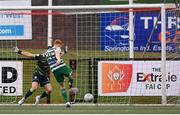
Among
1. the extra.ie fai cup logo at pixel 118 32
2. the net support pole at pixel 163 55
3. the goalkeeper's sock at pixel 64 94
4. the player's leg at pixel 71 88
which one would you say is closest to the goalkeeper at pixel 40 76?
the goalkeeper's sock at pixel 64 94

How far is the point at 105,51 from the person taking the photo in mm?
17781

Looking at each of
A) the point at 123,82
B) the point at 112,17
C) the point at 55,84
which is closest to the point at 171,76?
the point at 123,82

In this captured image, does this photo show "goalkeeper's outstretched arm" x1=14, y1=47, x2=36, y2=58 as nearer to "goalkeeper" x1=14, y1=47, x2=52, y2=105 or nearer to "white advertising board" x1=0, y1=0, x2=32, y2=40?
"goalkeeper" x1=14, y1=47, x2=52, y2=105

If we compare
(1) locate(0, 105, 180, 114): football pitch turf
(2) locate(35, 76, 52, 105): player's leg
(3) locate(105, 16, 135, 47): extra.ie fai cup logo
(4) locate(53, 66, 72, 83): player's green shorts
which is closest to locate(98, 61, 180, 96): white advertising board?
(4) locate(53, 66, 72, 83): player's green shorts

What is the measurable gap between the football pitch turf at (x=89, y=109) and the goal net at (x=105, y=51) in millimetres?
913

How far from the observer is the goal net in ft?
55.9

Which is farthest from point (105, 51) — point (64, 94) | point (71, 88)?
point (64, 94)

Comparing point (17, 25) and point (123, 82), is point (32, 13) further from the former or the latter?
point (123, 82)

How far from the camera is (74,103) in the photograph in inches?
663

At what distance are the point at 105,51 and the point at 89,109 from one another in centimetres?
274

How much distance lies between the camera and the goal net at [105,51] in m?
17.0

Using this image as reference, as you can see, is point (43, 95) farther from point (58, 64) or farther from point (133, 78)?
point (133, 78)

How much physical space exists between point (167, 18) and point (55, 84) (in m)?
3.58

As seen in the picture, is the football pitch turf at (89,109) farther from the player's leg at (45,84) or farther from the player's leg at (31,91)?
the player's leg at (45,84)
